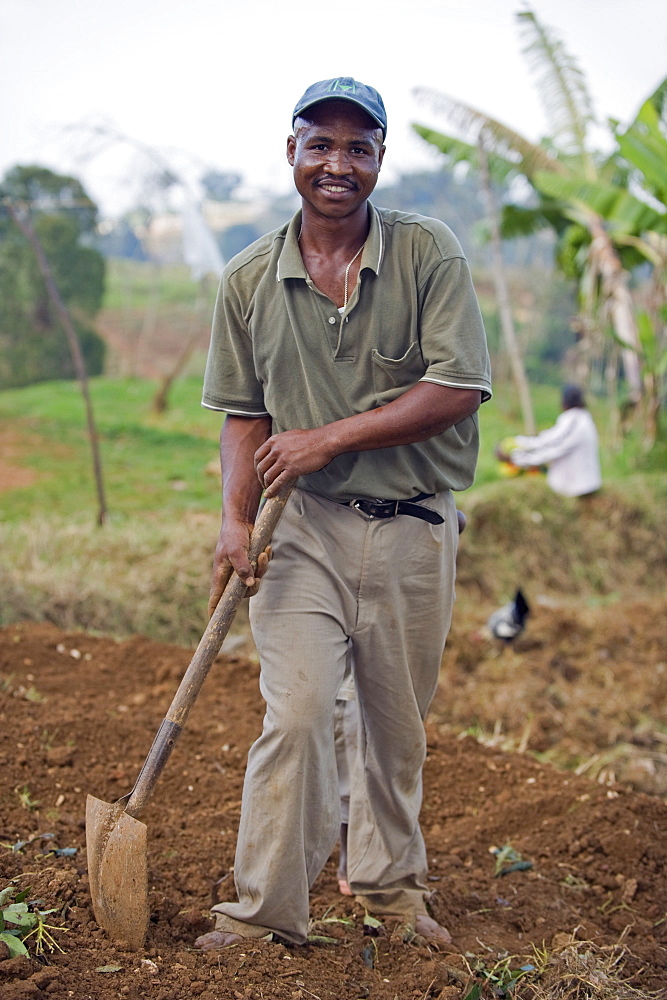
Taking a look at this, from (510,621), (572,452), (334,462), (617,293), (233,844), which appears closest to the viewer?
(334,462)

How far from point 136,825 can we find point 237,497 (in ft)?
2.79

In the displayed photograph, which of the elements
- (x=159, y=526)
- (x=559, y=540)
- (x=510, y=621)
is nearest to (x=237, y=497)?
(x=510, y=621)

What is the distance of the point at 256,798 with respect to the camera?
8.08 ft

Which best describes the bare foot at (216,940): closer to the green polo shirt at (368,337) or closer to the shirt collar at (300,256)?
the green polo shirt at (368,337)

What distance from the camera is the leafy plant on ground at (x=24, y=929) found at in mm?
2240

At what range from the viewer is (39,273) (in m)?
10.1

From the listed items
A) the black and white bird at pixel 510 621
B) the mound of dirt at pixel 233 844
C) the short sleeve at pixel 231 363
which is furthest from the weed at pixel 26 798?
the black and white bird at pixel 510 621

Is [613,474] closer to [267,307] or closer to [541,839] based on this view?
[541,839]

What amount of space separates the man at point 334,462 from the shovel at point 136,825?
0.08 metres

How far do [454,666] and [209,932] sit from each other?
10.9 feet

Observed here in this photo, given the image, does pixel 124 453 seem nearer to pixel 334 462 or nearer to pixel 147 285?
pixel 334 462

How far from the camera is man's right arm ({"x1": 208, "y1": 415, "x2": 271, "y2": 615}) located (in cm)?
253

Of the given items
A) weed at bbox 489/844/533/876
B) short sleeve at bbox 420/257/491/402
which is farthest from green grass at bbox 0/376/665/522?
short sleeve at bbox 420/257/491/402

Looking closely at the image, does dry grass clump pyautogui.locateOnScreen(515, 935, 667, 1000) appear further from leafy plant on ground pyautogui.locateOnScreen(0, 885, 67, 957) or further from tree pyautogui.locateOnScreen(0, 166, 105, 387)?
tree pyautogui.locateOnScreen(0, 166, 105, 387)
